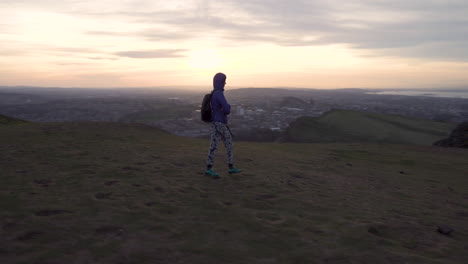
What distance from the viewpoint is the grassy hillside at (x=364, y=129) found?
1495 inches

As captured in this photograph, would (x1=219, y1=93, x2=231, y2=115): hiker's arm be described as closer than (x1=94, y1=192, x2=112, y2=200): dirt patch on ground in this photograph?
No

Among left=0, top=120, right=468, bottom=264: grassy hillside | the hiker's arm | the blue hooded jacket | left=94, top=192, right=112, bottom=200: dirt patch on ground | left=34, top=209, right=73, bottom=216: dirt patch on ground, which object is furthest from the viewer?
the blue hooded jacket

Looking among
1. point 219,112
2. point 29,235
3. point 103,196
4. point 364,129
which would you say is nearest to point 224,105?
point 219,112

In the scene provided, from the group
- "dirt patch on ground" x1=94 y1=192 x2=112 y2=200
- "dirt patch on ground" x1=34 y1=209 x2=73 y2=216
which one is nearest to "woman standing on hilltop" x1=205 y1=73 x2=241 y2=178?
"dirt patch on ground" x1=94 y1=192 x2=112 y2=200

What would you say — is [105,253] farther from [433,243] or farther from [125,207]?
[433,243]

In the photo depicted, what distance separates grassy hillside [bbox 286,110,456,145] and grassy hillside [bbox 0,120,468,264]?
86.4 ft

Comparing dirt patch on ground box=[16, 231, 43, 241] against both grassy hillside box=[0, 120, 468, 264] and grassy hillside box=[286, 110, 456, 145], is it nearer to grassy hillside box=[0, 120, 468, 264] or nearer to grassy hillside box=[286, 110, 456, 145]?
grassy hillside box=[0, 120, 468, 264]

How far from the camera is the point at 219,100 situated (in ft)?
27.8

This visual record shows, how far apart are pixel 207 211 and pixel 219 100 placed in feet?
10.6

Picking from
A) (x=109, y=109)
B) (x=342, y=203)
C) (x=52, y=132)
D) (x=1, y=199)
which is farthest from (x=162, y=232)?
(x=109, y=109)

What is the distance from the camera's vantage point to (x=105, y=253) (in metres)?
4.24

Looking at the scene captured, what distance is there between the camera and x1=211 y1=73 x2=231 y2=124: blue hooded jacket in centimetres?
849

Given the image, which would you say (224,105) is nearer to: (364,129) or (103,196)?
(103,196)

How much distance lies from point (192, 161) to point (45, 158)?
4414 mm
